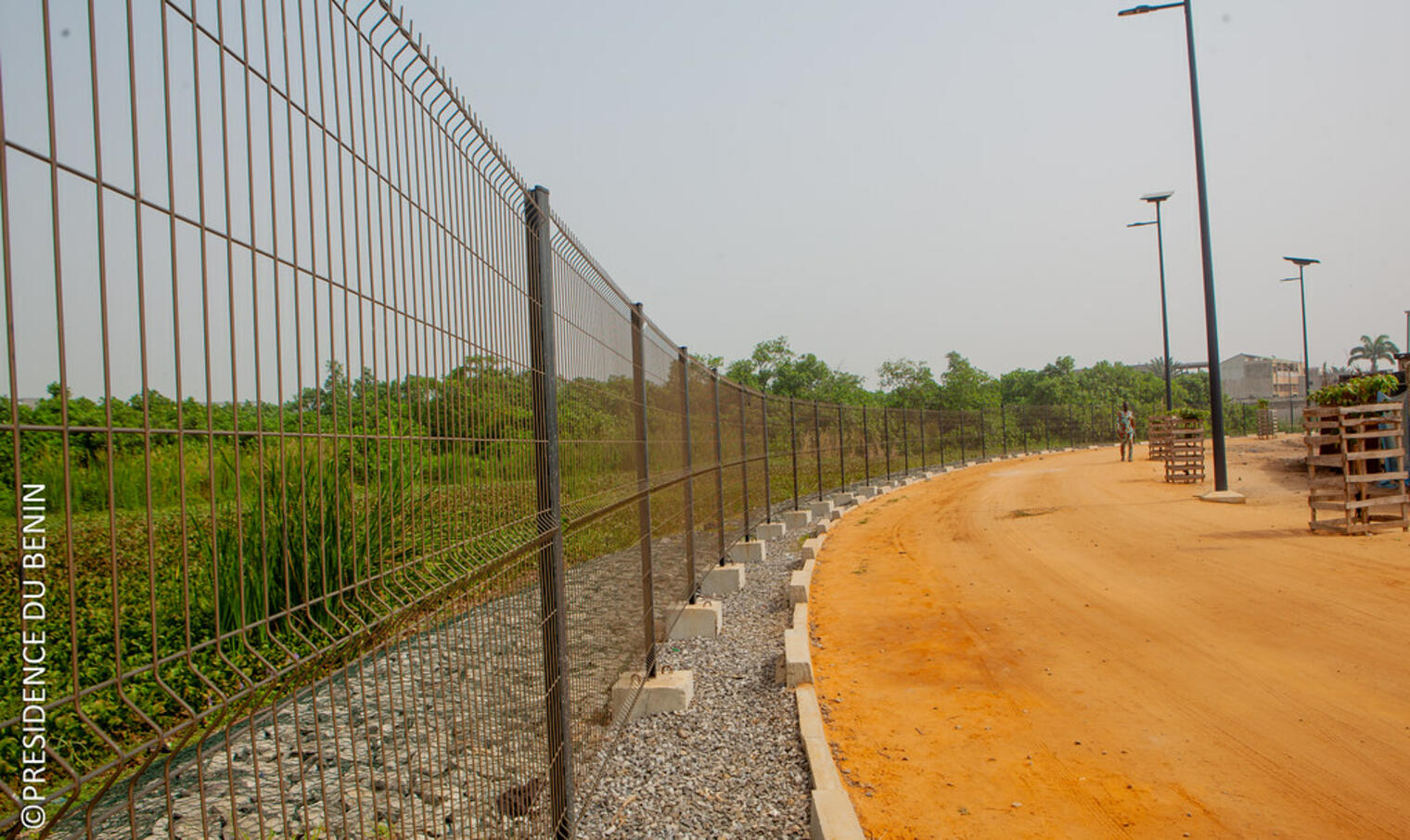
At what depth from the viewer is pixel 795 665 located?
6719 millimetres

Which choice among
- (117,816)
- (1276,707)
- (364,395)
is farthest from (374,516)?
(1276,707)

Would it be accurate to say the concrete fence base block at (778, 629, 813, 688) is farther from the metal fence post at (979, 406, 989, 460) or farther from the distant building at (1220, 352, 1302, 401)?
the distant building at (1220, 352, 1302, 401)

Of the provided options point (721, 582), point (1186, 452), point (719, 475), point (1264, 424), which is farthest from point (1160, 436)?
point (721, 582)

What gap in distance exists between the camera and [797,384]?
170 feet

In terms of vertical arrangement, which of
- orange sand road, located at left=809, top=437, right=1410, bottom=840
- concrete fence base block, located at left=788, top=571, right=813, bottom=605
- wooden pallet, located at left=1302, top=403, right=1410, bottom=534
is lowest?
orange sand road, located at left=809, top=437, right=1410, bottom=840

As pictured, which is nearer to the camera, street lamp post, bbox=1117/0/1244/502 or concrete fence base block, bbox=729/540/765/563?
concrete fence base block, bbox=729/540/765/563

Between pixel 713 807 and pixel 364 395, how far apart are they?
3533 mm

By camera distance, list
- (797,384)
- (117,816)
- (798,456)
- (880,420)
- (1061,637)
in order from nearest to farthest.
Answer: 1. (117,816)
2. (1061,637)
3. (798,456)
4. (880,420)
5. (797,384)

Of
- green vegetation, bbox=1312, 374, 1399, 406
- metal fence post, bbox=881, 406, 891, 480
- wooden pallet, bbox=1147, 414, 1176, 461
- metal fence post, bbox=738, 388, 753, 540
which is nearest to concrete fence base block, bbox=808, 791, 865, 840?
metal fence post, bbox=738, 388, 753, 540

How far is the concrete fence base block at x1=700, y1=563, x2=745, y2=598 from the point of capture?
36.3 feet

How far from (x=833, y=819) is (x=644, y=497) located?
2.55 meters

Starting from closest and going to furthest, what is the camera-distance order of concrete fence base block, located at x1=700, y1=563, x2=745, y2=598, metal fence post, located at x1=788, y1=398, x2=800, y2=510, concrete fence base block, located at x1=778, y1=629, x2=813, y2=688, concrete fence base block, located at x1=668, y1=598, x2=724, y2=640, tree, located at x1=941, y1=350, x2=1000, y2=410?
concrete fence base block, located at x1=778, y1=629, x2=813, y2=688
concrete fence base block, located at x1=668, y1=598, x2=724, y2=640
concrete fence base block, located at x1=700, y1=563, x2=745, y2=598
metal fence post, located at x1=788, y1=398, x2=800, y2=510
tree, located at x1=941, y1=350, x2=1000, y2=410

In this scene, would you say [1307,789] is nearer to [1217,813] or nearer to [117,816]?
[1217,813]

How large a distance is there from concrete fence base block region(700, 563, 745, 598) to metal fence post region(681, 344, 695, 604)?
180 centimetres
